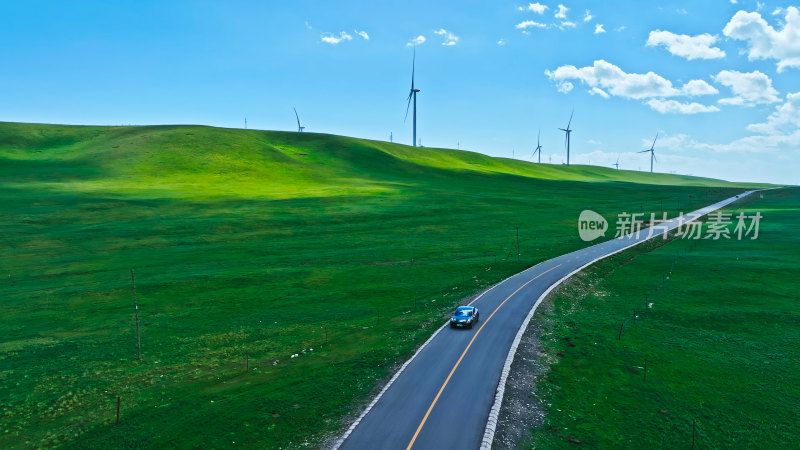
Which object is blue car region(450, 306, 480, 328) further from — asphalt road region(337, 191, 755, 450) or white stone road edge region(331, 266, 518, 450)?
white stone road edge region(331, 266, 518, 450)

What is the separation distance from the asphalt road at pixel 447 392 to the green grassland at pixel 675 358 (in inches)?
145

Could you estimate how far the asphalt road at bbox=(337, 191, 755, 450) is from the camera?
25.6m

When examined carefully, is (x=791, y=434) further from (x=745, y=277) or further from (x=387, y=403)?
(x=745, y=277)

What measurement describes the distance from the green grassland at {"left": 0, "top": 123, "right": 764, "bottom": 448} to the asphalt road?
2.56m

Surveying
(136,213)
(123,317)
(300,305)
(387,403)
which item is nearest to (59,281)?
(123,317)

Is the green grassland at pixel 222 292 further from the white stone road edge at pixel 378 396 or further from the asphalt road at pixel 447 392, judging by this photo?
the asphalt road at pixel 447 392

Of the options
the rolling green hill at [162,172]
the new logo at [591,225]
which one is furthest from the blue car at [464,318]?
the rolling green hill at [162,172]

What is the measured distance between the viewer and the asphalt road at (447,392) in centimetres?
2562

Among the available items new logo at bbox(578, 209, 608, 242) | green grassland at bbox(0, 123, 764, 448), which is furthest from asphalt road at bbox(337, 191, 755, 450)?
new logo at bbox(578, 209, 608, 242)

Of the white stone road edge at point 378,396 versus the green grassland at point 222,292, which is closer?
the white stone road edge at point 378,396

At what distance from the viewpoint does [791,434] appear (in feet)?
95.6

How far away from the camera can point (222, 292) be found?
61.9 meters

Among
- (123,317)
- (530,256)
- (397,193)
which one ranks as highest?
(397,193)

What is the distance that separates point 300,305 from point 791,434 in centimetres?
4679
